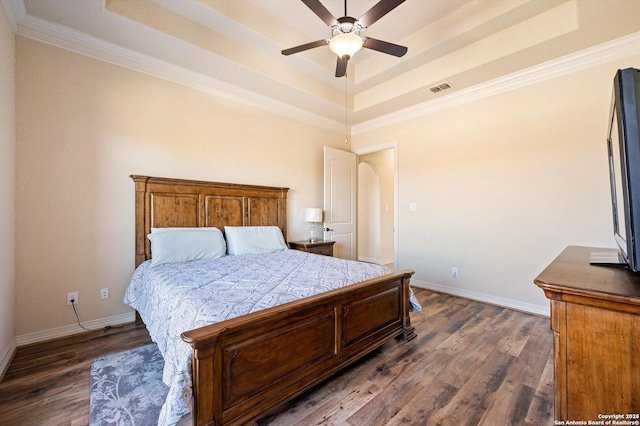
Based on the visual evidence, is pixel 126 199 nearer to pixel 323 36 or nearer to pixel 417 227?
pixel 323 36

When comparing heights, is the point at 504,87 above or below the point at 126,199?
above

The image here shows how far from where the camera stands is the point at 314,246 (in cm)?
388

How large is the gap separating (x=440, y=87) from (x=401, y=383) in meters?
3.42

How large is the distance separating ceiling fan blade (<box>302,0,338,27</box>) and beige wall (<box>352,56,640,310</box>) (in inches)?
94.0

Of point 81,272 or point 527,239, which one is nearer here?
point 81,272

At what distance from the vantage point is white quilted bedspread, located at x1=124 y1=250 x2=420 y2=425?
4.12 ft

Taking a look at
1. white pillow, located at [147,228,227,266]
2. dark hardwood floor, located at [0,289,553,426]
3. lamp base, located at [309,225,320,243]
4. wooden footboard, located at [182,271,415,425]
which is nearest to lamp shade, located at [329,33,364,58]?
wooden footboard, located at [182,271,415,425]

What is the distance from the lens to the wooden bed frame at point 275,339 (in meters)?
1.22

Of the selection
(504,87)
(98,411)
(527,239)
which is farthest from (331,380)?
(504,87)

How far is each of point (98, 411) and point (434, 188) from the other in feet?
13.5

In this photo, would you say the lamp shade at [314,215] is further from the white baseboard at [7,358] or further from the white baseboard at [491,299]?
the white baseboard at [7,358]

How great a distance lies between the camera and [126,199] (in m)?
2.72

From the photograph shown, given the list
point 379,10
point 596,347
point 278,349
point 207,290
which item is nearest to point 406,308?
point 278,349

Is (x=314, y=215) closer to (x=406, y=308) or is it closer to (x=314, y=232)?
(x=314, y=232)
